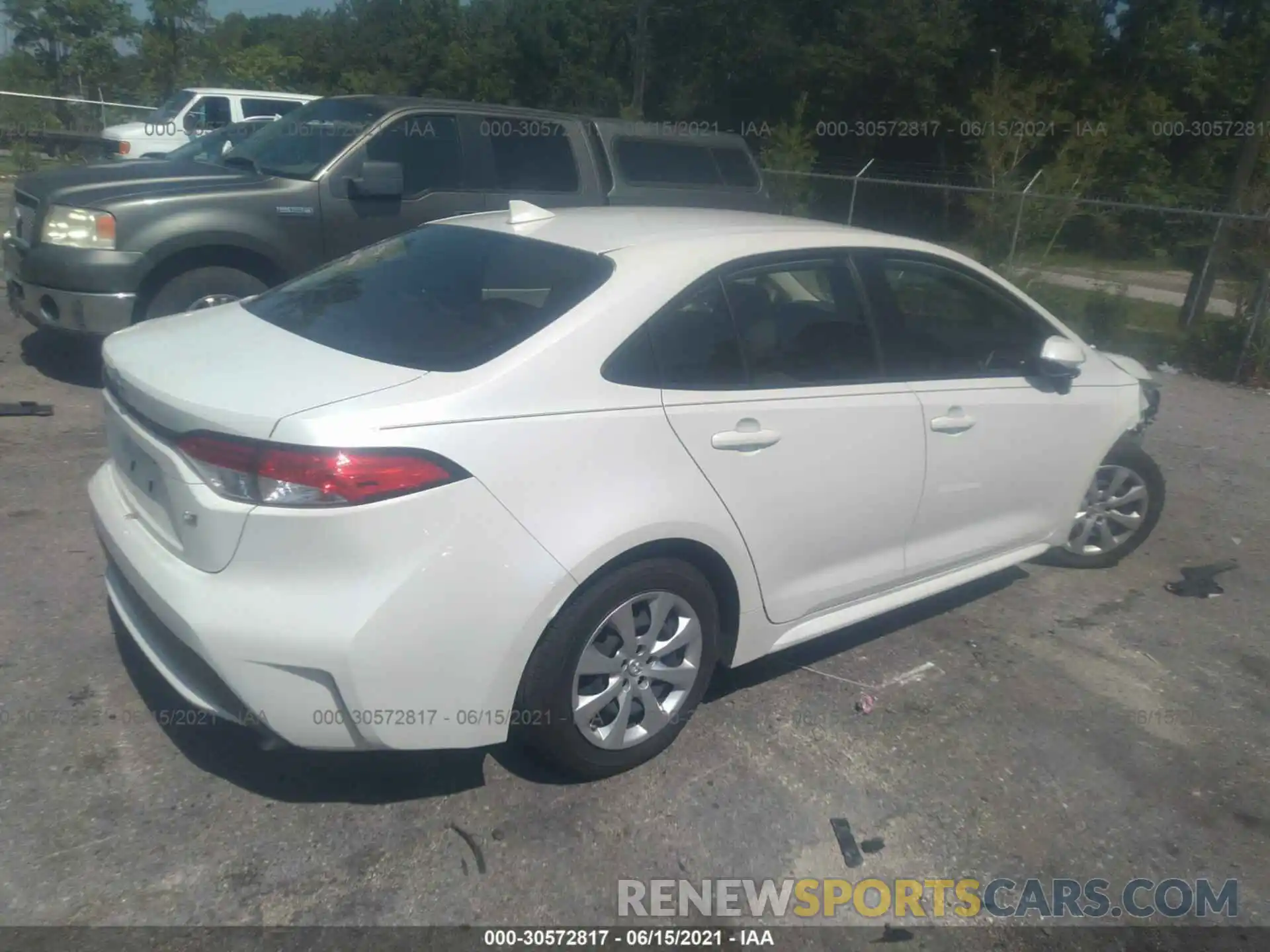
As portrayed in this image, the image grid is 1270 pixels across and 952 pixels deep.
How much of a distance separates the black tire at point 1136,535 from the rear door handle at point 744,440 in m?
2.50

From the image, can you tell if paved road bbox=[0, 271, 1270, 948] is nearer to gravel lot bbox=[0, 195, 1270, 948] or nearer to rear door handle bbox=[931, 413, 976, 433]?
gravel lot bbox=[0, 195, 1270, 948]

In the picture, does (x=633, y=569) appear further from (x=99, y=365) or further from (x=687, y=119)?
(x=687, y=119)

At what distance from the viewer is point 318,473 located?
2592 millimetres

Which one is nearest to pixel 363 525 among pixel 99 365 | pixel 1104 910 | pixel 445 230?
pixel 445 230

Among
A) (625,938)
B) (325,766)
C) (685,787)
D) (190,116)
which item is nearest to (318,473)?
(325,766)

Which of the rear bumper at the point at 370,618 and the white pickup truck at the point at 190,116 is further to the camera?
the white pickup truck at the point at 190,116

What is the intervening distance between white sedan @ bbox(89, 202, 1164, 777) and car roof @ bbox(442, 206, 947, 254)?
0.07 feet

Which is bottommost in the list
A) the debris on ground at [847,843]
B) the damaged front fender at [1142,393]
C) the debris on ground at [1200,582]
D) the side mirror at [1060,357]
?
the debris on ground at [1200,582]

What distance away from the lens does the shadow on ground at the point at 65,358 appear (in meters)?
7.02

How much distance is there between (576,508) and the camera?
2875 mm

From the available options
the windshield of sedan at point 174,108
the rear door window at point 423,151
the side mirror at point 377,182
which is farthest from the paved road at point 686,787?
the windshield of sedan at point 174,108

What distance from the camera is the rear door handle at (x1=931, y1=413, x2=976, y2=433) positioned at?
3893 mm

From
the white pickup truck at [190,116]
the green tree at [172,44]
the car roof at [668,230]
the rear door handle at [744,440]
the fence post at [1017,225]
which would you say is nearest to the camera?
the rear door handle at [744,440]

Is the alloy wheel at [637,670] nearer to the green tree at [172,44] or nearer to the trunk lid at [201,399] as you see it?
the trunk lid at [201,399]
